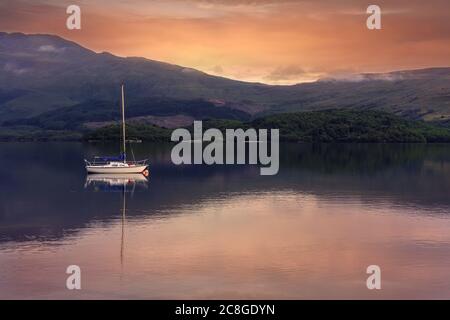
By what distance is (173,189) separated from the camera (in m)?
103

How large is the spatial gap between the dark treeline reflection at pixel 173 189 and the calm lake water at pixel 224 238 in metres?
0.25

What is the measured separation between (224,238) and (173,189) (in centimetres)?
4138

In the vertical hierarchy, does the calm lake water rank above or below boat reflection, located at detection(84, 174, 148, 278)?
below

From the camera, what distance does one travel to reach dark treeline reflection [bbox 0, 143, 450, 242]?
74438 mm

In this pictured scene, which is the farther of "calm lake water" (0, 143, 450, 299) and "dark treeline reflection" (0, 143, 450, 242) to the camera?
"dark treeline reflection" (0, 143, 450, 242)

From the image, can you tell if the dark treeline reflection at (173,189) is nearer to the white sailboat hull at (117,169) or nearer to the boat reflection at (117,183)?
the boat reflection at (117,183)

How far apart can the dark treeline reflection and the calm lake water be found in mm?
251

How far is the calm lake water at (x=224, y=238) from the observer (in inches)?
1791

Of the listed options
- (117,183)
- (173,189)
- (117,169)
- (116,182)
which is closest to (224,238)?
(173,189)

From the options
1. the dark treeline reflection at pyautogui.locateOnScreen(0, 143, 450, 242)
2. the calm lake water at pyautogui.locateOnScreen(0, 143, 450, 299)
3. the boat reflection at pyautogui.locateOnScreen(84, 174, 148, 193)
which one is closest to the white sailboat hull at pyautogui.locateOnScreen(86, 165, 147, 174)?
the boat reflection at pyautogui.locateOnScreen(84, 174, 148, 193)

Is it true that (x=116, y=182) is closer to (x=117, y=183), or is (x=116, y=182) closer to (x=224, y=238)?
(x=117, y=183)

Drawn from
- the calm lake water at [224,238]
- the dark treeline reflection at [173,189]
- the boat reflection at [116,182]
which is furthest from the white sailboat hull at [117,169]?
the calm lake water at [224,238]

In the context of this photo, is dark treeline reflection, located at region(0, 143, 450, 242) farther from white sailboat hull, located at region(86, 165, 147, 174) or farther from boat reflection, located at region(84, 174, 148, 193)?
white sailboat hull, located at region(86, 165, 147, 174)
